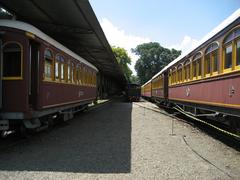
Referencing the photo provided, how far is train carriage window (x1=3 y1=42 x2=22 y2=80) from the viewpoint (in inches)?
306

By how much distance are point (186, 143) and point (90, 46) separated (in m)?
12.7

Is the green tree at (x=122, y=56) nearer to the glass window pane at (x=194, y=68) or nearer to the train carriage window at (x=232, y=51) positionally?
the glass window pane at (x=194, y=68)

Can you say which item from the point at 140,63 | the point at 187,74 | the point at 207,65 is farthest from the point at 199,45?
the point at 140,63

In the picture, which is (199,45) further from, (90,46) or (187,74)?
(90,46)

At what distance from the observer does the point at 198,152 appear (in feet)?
23.4

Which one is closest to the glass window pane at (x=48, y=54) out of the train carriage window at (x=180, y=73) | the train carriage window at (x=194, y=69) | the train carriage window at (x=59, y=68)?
the train carriage window at (x=59, y=68)

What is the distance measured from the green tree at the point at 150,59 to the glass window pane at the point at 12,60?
71.9 metres

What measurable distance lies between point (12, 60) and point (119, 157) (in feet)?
12.8

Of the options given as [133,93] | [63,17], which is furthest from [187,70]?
[133,93]

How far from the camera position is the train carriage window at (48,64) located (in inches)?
346

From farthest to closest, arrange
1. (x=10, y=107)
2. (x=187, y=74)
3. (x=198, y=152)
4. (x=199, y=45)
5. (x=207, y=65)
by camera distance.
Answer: (x=187, y=74) → (x=199, y=45) → (x=207, y=65) → (x=10, y=107) → (x=198, y=152)

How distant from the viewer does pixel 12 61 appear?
785 cm

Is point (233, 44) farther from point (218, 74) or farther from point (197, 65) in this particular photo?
point (197, 65)

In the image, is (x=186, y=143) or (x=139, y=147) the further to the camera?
(x=186, y=143)
